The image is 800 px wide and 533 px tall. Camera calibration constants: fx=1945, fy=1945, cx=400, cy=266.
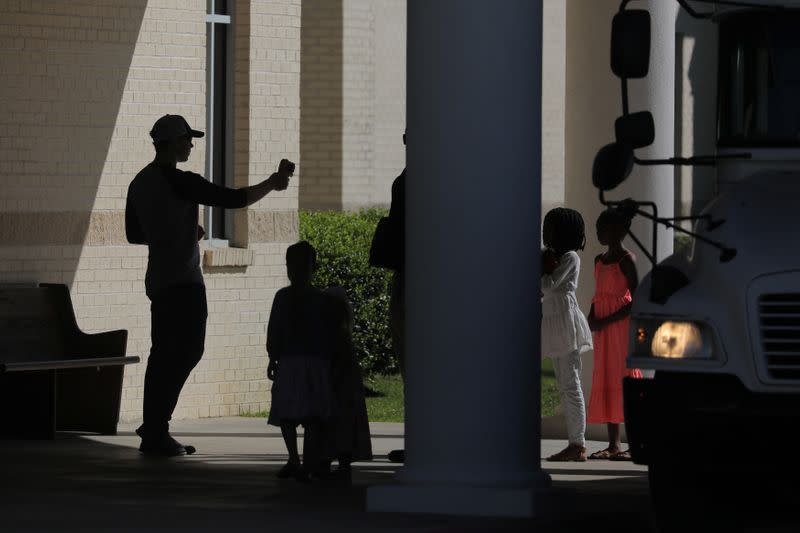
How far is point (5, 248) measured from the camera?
44.5 ft

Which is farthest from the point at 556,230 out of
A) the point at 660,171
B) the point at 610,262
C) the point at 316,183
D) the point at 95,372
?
the point at 316,183

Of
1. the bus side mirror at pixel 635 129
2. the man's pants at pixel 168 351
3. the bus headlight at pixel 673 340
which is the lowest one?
the man's pants at pixel 168 351

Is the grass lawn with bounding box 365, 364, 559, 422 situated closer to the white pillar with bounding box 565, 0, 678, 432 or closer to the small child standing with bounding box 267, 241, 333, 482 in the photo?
Result: the white pillar with bounding box 565, 0, 678, 432

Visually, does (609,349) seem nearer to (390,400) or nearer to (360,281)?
(390,400)

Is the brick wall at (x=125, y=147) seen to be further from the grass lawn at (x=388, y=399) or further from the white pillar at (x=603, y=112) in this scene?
the white pillar at (x=603, y=112)

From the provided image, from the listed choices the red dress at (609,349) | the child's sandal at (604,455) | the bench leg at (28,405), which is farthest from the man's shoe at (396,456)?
the bench leg at (28,405)

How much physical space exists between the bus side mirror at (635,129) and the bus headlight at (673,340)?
1091mm

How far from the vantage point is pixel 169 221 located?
12.0 metres

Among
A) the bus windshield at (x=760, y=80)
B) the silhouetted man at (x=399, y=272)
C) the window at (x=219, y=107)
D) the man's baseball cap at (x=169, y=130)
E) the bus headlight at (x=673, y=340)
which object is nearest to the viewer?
the bus headlight at (x=673, y=340)

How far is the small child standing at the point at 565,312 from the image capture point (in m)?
11.7

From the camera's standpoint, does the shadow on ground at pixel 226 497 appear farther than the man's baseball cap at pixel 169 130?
No

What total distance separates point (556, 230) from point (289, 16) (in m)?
4.60

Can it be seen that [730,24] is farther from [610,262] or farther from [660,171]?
[660,171]

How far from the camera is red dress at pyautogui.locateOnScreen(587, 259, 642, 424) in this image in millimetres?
11805
